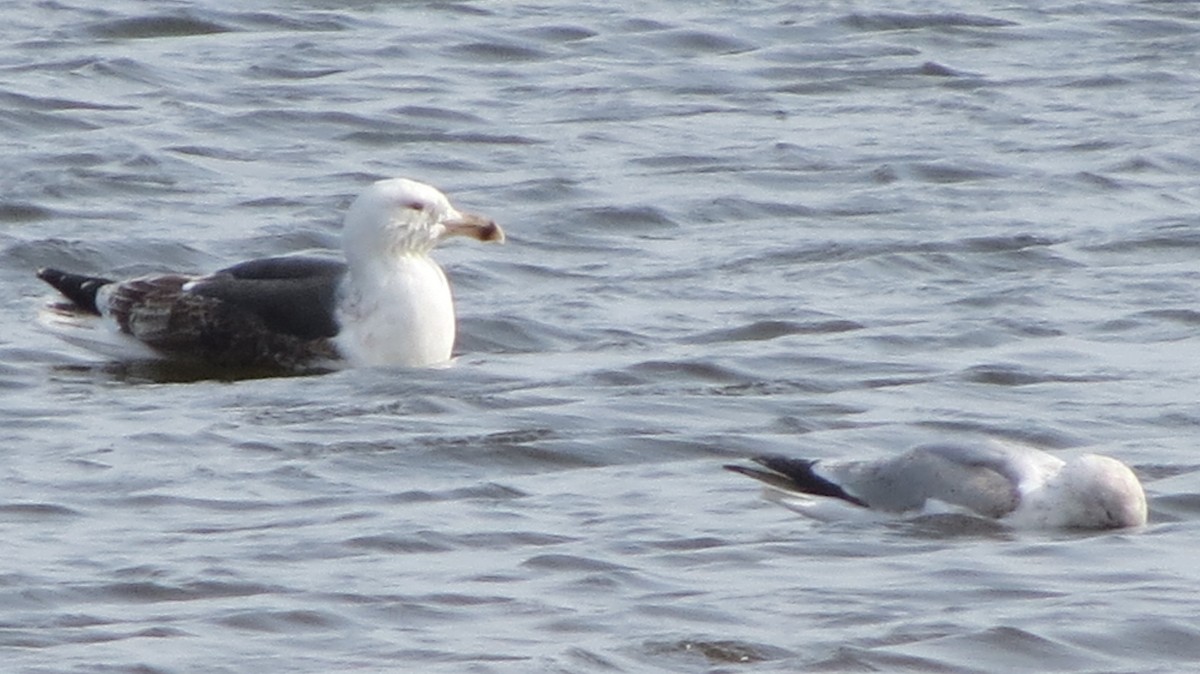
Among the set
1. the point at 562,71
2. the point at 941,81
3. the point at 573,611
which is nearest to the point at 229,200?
the point at 562,71

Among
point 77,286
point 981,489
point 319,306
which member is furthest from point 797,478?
point 77,286


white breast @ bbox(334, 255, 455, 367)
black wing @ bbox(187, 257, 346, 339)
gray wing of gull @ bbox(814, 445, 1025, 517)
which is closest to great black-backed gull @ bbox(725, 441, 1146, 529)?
gray wing of gull @ bbox(814, 445, 1025, 517)

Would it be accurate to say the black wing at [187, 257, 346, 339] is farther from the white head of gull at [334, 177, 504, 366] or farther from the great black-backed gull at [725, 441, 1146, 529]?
the great black-backed gull at [725, 441, 1146, 529]

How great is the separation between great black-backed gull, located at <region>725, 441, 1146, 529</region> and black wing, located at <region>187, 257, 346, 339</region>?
260 centimetres

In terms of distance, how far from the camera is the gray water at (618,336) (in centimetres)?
744

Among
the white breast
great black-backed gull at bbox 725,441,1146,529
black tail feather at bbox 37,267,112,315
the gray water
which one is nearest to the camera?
the gray water

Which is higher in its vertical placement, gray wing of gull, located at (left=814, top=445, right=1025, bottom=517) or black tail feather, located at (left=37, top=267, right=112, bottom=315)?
gray wing of gull, located at (left=814, top=445, right=1025, bottom=517)

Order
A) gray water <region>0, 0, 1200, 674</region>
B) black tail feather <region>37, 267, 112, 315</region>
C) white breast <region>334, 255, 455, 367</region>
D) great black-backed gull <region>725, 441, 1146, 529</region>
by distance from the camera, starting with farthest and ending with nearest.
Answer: black tail feather <region>37, 267, 112, 315</region>, white breast <region>334, 255, 455, 367</region>, great black-backed gull <region>725, 441, 1146, 529</region>, gray water <region>0, 0, 1200, 674</region>

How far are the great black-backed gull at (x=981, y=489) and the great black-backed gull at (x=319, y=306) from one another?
247 centimetres

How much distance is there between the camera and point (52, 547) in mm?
7965

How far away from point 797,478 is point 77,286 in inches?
147

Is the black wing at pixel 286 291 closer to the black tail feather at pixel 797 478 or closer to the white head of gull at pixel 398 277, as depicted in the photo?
the white head of gull at pixel 398 277

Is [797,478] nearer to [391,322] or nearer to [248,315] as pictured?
[391,322]

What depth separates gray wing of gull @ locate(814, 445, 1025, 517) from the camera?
335 inches
